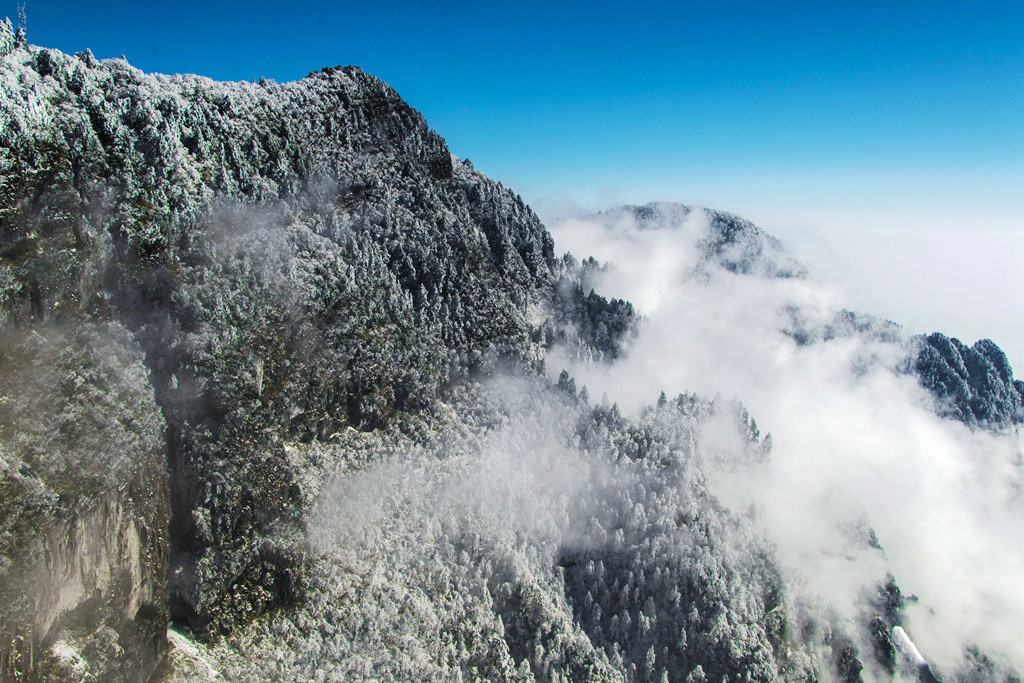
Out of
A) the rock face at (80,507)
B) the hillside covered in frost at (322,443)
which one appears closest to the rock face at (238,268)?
the hillside covered in frost at (322,443)

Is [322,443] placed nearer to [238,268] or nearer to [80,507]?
[238,268]

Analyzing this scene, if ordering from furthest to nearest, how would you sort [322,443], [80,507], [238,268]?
1. [322,443]
2. [238,268]
3. [80,507]

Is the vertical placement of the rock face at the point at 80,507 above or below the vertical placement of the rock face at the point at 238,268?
below

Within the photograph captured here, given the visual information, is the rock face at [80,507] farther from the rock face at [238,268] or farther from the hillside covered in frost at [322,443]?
the rock face at [238,268]

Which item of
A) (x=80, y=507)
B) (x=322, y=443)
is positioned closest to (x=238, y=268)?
(x=322, y=443)

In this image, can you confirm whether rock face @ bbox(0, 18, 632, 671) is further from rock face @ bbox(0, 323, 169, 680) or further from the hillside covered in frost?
rock face @ bbox(0, 323, 169, 680)

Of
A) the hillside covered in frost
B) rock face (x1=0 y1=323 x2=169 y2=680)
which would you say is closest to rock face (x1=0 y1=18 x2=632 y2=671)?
the hillside covered in frost

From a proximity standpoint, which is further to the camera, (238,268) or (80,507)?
(238,268)

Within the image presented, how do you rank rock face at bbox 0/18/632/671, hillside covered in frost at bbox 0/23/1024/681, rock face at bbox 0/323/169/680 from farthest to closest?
rock face at bbox 0/18/632/671 → hillside covered in frost at bbox 0/23/1024/681 → rock face at bbox 0/323/169/680
